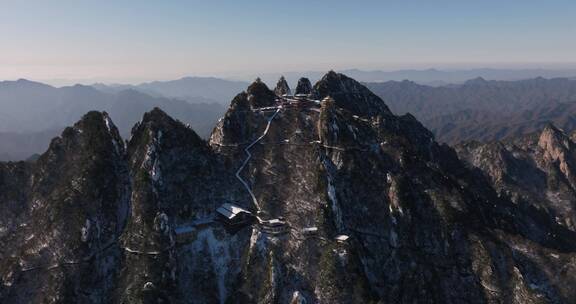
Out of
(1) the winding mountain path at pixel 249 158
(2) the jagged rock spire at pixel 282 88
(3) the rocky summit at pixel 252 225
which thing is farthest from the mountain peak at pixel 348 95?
(3) the rocky summit at pixel 252 225

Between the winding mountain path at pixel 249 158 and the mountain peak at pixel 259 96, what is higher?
the mountain peak at pixel 259 96

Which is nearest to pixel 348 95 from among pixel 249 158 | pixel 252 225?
pixel 249 158

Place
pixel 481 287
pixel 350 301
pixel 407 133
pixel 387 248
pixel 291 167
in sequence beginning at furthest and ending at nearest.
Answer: pixel 407 133 → pixel 291 167 → pixel 387 248 → pixel 481 287 → pixel 350 301

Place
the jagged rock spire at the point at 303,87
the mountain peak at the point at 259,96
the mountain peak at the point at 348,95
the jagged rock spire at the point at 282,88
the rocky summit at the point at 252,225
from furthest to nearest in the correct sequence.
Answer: the mountain peak at the point at 348,95 → the jagged rock spire at the point at 282,88 → the jagged rock spire at the point at 303,87 → the mountain peak at the point at 259,96 → the rocky summit at the point at 252,225

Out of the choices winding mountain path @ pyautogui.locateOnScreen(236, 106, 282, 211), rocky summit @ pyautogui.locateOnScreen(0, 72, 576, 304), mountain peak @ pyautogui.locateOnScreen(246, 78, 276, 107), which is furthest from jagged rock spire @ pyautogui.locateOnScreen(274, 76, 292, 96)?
rocky summit @ pyautogui.locateOnScreen(0, 72, 576, 304)

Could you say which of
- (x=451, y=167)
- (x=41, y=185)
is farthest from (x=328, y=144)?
(x=451, y=167)

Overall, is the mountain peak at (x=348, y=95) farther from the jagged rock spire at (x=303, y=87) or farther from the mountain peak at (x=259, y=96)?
the mountain peak at (x=259, y=96)

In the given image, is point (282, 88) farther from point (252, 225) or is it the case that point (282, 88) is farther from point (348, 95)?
point (252, 225)

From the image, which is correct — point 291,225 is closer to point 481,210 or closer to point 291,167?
point 291,167
